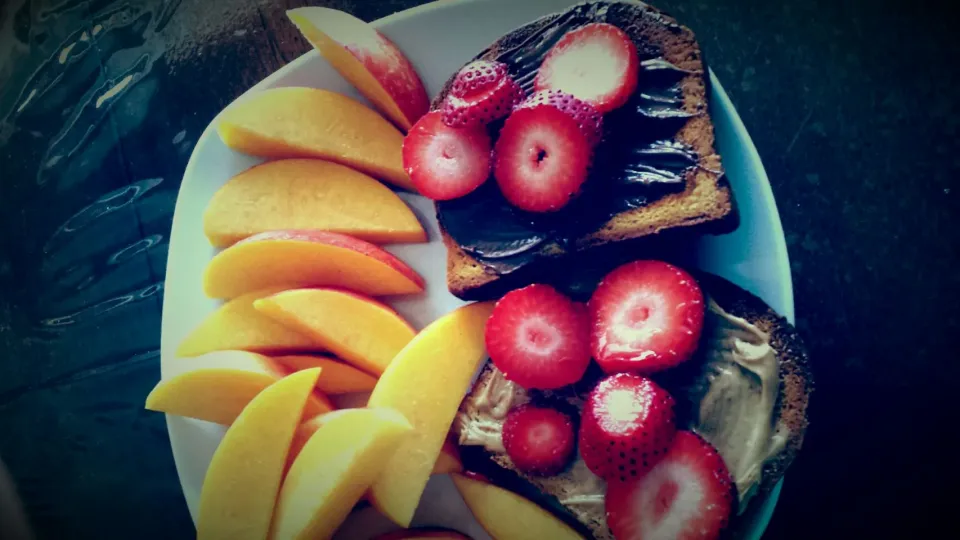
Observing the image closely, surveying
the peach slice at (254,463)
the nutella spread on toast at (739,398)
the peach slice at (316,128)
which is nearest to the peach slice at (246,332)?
the peach slice at (254,463)

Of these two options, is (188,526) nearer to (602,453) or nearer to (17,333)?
(17,333)

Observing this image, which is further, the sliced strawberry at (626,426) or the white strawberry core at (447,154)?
the white strawberry core at (447,154)

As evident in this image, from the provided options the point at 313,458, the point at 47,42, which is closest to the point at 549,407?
the point at 313,458

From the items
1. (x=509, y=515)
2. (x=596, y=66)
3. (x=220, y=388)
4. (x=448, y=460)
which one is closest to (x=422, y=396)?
(x=448, y=460)

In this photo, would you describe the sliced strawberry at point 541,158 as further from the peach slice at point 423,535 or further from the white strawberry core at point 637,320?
the peach slice at point 423,535

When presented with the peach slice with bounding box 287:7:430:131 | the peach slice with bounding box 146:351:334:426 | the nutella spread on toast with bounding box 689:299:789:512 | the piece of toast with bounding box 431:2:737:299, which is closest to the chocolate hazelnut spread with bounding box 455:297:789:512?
the nutella spread on toast with bounding box 689:299:789:512

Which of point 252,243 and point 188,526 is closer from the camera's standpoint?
point 252,243
